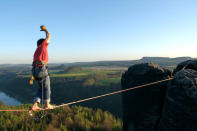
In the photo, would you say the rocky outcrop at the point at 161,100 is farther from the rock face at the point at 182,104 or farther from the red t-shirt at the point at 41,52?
the red t-shirt at the point at 41,52

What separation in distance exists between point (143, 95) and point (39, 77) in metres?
7.02

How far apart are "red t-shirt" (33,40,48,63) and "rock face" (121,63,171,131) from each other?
702 centimetres

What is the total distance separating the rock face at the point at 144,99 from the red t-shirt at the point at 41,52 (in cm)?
702

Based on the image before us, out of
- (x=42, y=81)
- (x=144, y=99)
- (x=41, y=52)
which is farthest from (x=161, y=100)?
(x=41, y=52)

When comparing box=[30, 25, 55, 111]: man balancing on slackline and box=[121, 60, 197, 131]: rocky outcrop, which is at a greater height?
box=[30, 25, 55, 111]: man balancing on slackline

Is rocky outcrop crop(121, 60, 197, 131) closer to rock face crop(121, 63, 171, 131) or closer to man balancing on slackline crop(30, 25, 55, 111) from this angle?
rock face crop(121, 63, 171, 131)

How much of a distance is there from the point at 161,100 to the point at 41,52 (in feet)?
25.7

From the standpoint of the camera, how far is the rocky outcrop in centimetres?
759

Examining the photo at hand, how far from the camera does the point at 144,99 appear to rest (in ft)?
35.0

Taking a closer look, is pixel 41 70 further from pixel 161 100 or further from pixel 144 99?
pixel 161 100

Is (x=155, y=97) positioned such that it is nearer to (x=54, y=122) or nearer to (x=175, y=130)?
(x=175, y=130)

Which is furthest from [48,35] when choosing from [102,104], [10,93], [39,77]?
[10,93]

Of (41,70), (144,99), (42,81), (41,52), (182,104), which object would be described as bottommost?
(144,99)

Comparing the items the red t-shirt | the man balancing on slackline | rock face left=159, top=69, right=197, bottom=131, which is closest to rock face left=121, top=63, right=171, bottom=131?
rock face left=159, top=69, right=197, bottom=131
